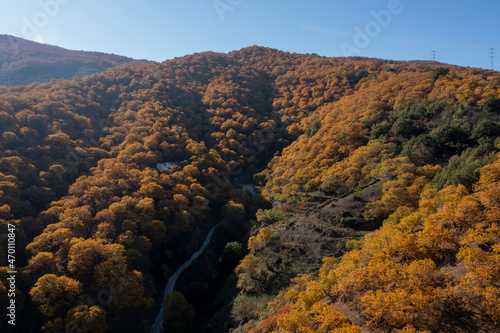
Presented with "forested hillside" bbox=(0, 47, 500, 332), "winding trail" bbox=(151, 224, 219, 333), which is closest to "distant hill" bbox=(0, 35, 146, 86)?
"forested hillside" bbox=(0, 47, 500, 332)

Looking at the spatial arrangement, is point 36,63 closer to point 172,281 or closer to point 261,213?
point 172,281

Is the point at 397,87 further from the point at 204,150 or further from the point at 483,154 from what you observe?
the point at 204,150

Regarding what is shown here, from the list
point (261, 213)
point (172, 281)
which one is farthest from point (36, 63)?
point (261, 213)

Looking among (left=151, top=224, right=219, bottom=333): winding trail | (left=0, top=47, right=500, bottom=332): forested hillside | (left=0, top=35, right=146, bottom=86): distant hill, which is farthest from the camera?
(left=0, top=35, right=146, bottom=86): distant hill

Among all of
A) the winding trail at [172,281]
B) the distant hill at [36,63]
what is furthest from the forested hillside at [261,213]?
Result: the distant hill at [36,63]

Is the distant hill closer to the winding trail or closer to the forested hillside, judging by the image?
the forested hillside

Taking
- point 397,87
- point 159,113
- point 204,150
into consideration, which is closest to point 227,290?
point 204,150
